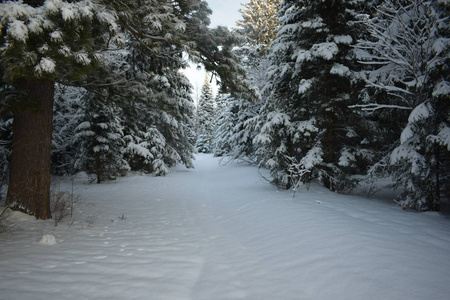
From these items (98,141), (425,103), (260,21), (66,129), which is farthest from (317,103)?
(260,21)

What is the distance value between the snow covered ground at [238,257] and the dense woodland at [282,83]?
1.70 meters

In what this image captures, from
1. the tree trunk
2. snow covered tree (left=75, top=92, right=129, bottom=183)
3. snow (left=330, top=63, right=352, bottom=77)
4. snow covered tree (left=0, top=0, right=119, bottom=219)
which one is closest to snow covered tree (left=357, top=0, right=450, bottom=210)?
snow (left=330, top=63, right=352, bottom=77)

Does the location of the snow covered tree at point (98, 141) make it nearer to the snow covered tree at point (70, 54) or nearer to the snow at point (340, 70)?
the snow covered tree at point (70, 54)

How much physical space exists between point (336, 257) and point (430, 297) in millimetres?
1069

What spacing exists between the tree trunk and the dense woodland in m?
0.02

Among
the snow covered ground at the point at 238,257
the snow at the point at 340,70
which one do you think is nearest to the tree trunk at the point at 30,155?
the snow covered ground at the point at 238,257

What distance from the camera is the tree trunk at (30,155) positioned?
482 cm

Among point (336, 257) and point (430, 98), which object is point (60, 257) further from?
point (430, 98)

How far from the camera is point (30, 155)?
490cm

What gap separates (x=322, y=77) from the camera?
343 inches

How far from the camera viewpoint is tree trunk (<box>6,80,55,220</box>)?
4824mm

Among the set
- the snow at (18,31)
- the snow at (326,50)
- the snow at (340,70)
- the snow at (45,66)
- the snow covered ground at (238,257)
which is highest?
the snow at (326,50)

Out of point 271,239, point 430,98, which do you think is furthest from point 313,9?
point 271,239

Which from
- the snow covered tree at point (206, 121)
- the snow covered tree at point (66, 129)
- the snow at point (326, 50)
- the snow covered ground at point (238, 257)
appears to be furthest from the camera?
the snow covered tree at point (206, 121)
